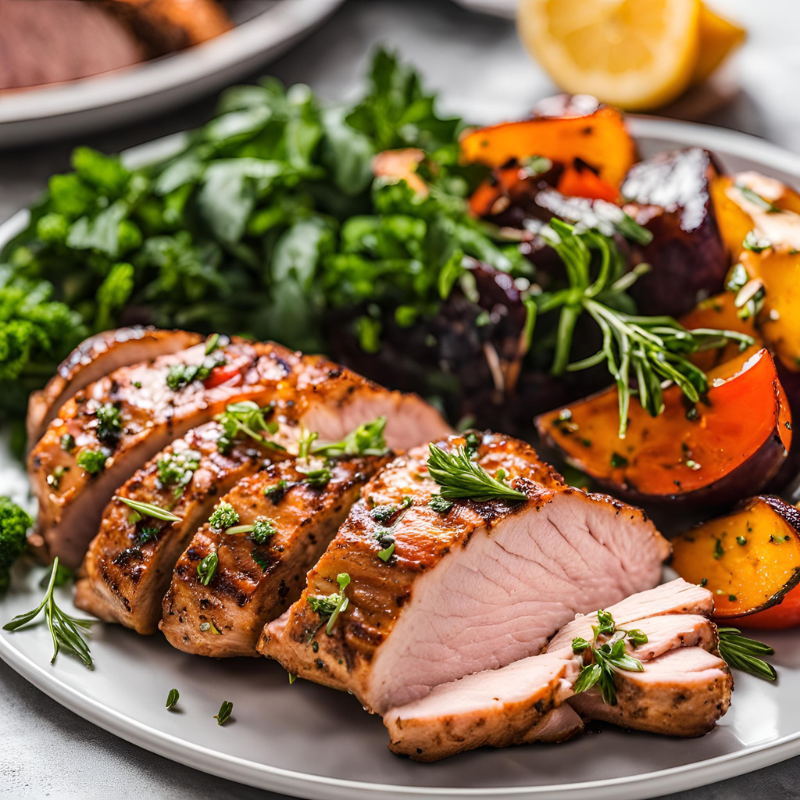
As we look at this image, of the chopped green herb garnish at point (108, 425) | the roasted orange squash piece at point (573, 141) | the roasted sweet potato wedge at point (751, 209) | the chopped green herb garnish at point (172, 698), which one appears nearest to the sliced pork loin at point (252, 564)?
the chopped green herb garnish at point (172, 698)

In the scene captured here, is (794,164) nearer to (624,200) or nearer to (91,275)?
(624,200)

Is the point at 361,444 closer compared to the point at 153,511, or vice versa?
the point at 153,511

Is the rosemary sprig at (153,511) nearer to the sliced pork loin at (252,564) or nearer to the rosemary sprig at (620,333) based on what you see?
the sliced pork loin at (252,564)

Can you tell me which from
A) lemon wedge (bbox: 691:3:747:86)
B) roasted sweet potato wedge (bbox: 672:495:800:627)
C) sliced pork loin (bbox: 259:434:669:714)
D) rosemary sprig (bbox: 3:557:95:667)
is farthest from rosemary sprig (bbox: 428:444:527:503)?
lemon wedge (bbox: 691:3:747:86)

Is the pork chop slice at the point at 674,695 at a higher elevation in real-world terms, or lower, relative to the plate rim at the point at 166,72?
lower

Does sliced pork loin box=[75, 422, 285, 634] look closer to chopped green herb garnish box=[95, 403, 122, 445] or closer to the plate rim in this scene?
chopped green herb garnish box=[95, 403, 122, 445]

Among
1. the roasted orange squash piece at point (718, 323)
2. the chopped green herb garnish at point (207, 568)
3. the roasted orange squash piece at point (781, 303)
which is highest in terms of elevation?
the roasted orange squash piece at point (781, 303)

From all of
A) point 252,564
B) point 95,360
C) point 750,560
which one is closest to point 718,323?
point 750,560

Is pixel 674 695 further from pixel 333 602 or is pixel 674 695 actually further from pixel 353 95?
pixel 353 95
